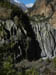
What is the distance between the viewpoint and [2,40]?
6400 cm

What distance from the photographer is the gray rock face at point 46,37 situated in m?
83.1

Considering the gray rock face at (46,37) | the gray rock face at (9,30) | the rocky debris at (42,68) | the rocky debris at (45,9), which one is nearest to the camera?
the rocky debris at (42,68)

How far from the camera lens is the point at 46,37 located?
284 feet

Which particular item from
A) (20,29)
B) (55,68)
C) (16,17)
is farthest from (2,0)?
(55,68)

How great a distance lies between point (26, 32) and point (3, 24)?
9646mm

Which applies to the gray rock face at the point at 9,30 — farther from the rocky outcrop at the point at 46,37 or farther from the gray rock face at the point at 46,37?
the gray rock face at the point at 46,37

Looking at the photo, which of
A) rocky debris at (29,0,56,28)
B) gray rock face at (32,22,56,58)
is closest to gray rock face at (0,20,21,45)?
gray rock face at (32,22,56,58)

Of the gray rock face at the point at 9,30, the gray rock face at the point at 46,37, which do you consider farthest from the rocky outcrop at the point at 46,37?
the gray rock face at the point at 9,30

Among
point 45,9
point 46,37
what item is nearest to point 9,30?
point 46,37

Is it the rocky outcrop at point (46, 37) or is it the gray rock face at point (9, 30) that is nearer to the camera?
the gray rock face at point (9, 30)

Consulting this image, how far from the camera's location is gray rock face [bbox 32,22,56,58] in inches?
3271

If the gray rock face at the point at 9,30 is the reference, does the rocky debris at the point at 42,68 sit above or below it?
below

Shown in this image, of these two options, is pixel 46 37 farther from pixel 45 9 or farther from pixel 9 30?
pixel 45 9

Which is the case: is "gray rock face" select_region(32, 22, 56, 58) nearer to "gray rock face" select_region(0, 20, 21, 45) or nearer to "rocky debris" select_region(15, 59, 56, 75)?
"gray rock face" select_region(0, 20, 21, 45)
